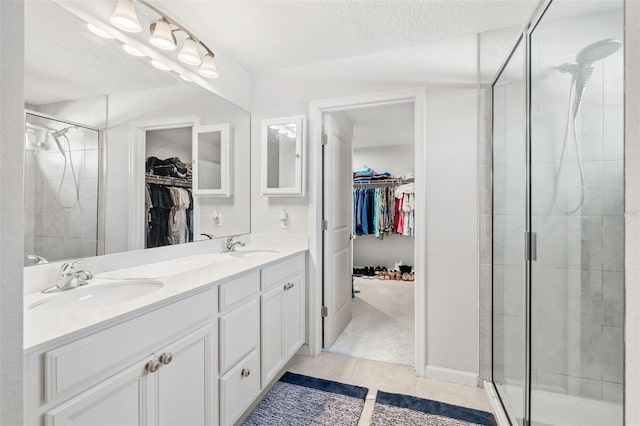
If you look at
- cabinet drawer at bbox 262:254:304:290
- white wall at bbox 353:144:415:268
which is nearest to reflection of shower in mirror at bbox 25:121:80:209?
cabinet drawer at bbox 262:254:304:290

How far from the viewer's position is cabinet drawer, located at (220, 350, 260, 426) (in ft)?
4.51

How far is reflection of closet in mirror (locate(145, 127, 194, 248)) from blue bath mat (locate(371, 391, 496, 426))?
1562 millimetres

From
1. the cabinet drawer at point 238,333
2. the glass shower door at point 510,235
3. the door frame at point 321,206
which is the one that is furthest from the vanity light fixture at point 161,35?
the glass shower door at point 510,235

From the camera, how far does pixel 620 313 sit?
713 mm

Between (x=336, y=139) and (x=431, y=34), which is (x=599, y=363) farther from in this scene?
(x=336, y=139)

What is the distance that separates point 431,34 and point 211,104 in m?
1.56

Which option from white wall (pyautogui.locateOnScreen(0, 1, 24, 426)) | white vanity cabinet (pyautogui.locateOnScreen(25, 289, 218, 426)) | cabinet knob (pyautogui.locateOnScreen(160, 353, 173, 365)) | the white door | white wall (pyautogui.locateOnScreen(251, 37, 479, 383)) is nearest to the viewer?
white wall (pyautogui.locateOnScreen(0, 1, 24, 426))

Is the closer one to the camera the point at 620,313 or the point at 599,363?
the point at 620,313

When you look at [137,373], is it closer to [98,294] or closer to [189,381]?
[189,381]

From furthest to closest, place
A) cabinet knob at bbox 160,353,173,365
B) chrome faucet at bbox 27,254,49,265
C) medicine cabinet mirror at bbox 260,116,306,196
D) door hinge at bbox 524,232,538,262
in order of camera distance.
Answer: medicine cabinet mirror at bbox 260,116,306,196, door hinge at bbox 524,232,538,262, chrome faucet at bbox 27,254,49,265, cabinet knob at bbox 160,353,173,365

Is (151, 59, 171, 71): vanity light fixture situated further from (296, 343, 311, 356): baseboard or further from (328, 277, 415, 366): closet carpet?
(328, 277, 415, 366): closet carpet

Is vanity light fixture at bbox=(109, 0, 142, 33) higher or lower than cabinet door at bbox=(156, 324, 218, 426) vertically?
higher

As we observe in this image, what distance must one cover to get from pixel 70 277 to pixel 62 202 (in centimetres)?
32

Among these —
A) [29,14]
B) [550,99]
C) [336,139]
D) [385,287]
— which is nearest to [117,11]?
[29,14]
